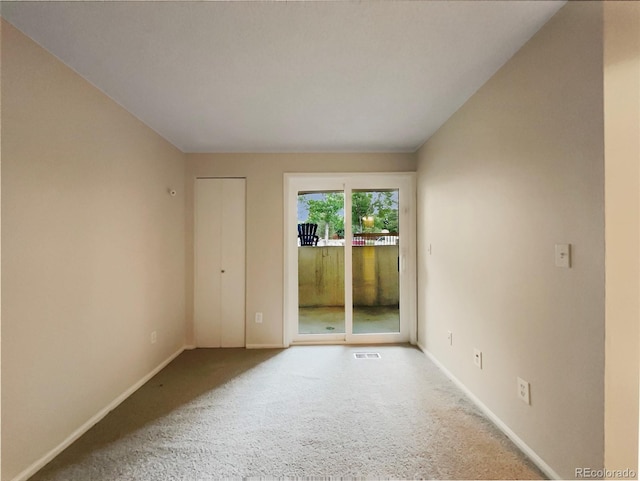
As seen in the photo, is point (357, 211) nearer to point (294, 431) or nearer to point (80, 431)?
point (294, 431)

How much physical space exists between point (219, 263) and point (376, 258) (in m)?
1.89

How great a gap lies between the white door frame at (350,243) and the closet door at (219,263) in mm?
577

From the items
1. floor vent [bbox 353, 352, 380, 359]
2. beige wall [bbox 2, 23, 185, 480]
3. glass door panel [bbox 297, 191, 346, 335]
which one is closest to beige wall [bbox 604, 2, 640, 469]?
floor vent [bbox 353, 352, 380, 359]

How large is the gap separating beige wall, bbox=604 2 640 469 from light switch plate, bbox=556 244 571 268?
0.16m

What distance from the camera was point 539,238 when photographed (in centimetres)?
142

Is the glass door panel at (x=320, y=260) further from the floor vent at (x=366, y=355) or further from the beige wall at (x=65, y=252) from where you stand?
the beige wall at (x=65, y=252)

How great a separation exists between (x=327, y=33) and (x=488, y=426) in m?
2.52

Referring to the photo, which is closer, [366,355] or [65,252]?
[65,252]

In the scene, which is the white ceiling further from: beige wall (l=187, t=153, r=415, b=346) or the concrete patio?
the concrete patio

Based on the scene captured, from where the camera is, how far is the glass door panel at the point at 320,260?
3.41 meters

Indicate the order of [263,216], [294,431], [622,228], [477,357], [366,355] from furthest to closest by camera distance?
[263,216] < [366,355] < [477,357] < [294,431] < [622,228]

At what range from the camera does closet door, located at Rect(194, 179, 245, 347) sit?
324 cm

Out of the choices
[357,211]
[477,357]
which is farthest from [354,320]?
[477,357]

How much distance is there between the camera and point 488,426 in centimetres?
179
